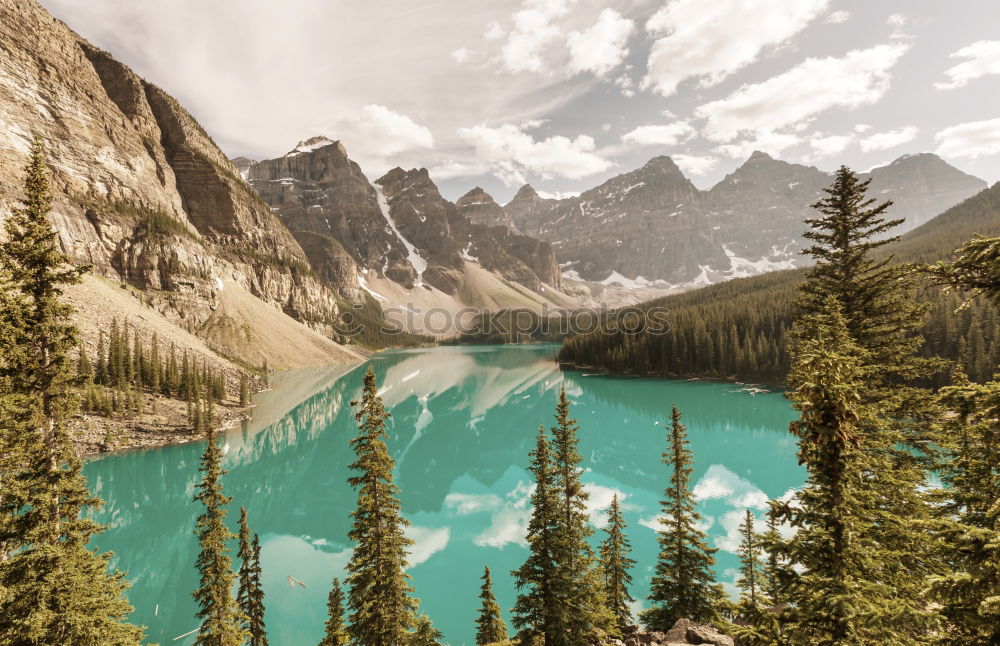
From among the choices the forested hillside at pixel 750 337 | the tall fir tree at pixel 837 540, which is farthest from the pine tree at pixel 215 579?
the forested hillside at pixel 750 337

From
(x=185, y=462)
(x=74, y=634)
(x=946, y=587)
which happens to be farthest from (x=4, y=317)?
(x=185, y=462)

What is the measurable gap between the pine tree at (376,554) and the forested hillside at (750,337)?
79.9 m

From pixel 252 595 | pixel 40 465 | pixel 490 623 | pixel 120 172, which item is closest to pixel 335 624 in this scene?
pixel 252 595

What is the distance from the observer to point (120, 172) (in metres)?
121

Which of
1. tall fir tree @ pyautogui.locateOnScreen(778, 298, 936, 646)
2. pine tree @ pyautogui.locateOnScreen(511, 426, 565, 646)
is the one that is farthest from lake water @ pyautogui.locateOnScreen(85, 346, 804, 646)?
tall fir tree @ pyautogui.locateOnScreen(778, 298, 936, 646)

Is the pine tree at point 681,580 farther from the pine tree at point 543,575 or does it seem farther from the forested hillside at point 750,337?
the forested hillside at point 750,337

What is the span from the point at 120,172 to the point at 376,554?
510ft

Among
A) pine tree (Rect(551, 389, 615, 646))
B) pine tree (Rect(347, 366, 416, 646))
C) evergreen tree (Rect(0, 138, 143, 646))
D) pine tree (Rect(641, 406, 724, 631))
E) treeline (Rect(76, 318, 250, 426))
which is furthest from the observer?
treeline (Rect(76, 318, 250, 426))

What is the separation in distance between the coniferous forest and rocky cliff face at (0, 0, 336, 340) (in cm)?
10320

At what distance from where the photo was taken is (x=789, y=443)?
5422 centimetres

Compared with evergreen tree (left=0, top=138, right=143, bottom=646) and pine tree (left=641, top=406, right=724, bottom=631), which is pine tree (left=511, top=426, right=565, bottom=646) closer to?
pine tree (left=641, top=406, right=724, bottom=631)

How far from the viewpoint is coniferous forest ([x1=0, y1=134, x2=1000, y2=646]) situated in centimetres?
643

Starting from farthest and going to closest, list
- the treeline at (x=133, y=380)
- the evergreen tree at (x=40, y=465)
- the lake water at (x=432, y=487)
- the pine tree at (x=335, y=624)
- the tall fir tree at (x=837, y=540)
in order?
the treeline at (x=133, y=380)
the lake water at (x=432, y=487)
the pine tree at (x=335, y=624)
the evergreen tree at (x=40, y=465)
the tall fir tree at (x=837, y=540)

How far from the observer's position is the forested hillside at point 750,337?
67.1 meters
